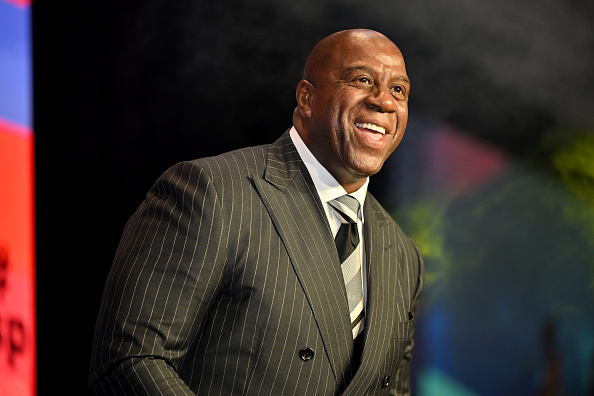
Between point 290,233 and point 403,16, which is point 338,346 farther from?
point 403,16

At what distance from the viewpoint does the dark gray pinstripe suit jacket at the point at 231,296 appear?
1320 mm

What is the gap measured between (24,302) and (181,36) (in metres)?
0.99

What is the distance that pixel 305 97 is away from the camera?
164 centimetres

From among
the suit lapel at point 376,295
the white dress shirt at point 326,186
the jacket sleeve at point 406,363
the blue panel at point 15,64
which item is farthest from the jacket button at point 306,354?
the blue panel at point 15,64

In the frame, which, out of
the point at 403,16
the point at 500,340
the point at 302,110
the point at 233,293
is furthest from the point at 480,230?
the point at 233,293

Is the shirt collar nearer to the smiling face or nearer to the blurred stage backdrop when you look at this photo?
the smiling face

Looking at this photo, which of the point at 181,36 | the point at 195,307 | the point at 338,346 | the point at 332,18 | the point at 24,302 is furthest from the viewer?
the point at 332,18

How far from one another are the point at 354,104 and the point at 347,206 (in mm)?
233

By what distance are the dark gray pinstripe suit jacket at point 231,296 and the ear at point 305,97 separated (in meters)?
0.15

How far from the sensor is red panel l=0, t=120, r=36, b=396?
7.08ft

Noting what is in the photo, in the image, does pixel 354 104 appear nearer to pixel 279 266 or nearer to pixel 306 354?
pixel 279 266

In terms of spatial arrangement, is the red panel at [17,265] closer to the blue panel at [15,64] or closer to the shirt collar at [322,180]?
the blue panel at [15,64]

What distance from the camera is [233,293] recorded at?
1.42 metres

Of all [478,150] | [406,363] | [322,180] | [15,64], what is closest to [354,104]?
[322,180]
